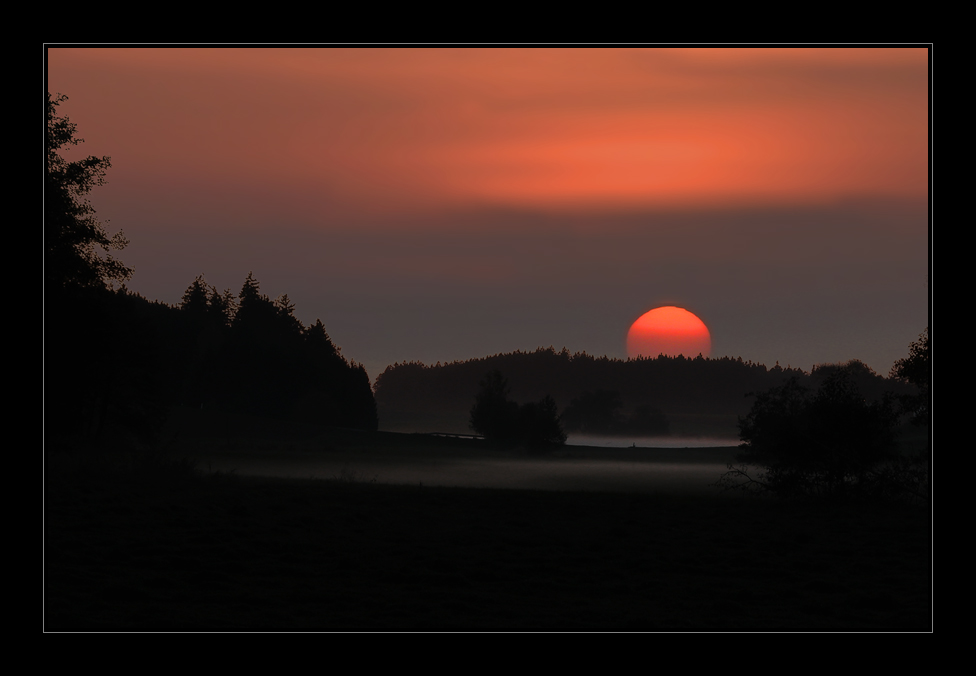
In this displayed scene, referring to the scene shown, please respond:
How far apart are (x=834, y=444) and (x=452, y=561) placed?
16.9 m

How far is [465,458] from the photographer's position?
266 ft

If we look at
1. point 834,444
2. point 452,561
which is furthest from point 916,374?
point 452,561

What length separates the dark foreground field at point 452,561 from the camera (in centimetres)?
1530

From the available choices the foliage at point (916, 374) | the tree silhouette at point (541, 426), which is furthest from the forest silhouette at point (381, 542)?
the tree silhouette at point (541, 426)

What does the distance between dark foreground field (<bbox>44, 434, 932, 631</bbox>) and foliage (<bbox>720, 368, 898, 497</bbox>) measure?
117cm

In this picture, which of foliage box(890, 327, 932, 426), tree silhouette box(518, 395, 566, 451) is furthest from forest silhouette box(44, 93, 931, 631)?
tree silhouette box(518, 395, 566, 451)

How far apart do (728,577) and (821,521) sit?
1008 cm

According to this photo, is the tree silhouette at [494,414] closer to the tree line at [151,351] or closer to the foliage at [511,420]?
the foliage at [511,420]

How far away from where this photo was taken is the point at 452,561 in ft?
66.9

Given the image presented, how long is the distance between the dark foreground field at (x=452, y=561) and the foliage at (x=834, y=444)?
3.83 feet

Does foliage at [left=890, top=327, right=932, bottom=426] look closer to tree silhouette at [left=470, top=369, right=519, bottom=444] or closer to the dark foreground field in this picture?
the dark foreground field

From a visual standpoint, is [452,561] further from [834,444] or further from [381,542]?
[834,444]

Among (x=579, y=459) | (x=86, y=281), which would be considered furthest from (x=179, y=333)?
(x=86, y=281)
